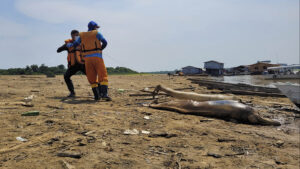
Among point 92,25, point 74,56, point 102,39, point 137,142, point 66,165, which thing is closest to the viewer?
point 66,165

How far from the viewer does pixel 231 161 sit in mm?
2633

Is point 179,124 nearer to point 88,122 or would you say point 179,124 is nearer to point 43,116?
point 88,122

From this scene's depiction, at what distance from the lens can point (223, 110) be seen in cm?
470

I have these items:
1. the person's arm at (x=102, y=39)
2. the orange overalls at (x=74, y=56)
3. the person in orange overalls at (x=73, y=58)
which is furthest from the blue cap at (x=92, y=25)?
the orange overalls at (x=74, y=56)

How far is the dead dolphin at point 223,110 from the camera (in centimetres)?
447

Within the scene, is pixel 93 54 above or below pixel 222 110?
above

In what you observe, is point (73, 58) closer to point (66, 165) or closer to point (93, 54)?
point (93, 54)

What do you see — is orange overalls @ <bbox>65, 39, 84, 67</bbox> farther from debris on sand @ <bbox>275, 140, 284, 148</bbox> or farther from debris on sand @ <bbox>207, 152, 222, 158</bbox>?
debris on sand @ <bbox>275, 140, 284, 148</bbox>

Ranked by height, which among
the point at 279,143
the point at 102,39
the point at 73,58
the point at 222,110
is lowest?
the point at 279,143

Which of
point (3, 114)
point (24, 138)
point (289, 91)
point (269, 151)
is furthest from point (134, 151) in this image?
point (289, 91)

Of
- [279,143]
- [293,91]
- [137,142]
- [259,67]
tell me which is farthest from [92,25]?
[259,67]

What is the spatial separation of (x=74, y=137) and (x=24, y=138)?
63cm

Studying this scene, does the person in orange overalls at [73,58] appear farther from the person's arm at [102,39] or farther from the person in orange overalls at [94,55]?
the person's arm at [102,39]

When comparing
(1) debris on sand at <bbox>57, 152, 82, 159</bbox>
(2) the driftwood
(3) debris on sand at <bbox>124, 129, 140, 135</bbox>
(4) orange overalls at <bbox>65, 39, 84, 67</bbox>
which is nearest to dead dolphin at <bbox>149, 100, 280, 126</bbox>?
(2) the driftwood
